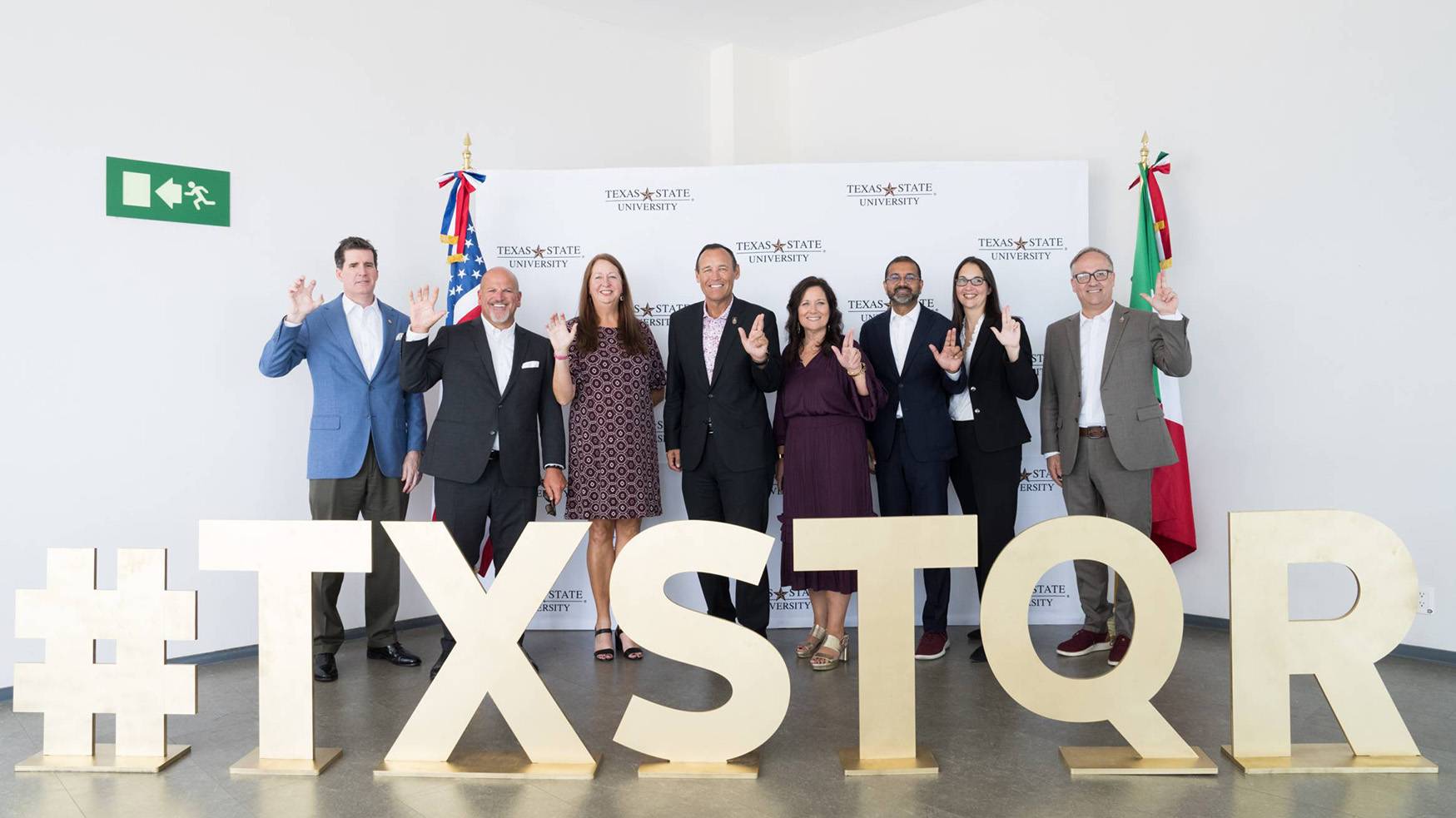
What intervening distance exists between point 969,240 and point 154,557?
12.3ft

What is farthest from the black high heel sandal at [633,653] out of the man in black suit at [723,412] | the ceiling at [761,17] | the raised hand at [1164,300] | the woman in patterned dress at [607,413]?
the ceiling at [761,17]

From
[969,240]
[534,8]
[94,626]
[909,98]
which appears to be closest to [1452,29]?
[969,240]

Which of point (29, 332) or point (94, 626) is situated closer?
point (94, 626)

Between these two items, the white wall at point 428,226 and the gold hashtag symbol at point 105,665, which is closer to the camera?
the gold hashtag symbol at point 105,665

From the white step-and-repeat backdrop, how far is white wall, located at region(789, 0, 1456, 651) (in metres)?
0.31

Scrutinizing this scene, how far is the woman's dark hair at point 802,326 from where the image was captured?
13.3 ft

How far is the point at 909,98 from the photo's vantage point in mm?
6074

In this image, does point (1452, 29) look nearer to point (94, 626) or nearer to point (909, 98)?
point (909, 98)

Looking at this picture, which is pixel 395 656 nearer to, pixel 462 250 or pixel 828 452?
pixel 462 250

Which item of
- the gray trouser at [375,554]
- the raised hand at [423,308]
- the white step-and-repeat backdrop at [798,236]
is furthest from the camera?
the white step-and-repeat backdrop at [798,236]

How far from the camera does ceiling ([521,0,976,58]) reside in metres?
5.75

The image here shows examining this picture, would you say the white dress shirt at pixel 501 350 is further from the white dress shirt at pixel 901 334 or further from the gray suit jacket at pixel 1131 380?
the gray suit jacket at pixel 1131 380

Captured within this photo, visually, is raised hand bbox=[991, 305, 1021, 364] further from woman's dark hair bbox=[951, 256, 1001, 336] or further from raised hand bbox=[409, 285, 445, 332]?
raised hand bbox=[409, 285, 445, 332]

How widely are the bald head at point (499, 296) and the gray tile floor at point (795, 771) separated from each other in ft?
4.97
